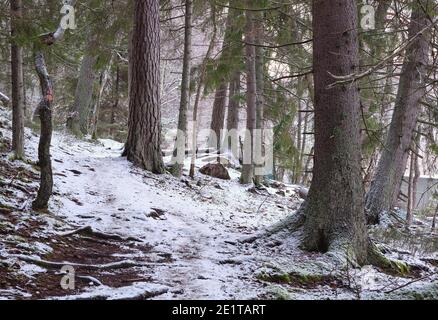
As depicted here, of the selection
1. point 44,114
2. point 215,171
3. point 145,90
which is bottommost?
point 215,171

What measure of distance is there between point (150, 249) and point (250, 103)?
833 cm

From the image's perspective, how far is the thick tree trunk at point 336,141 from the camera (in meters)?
5.86

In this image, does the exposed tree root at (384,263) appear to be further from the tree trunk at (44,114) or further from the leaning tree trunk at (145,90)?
the leaning tree trunk at (145,90)

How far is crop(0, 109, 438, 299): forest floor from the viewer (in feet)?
14.4

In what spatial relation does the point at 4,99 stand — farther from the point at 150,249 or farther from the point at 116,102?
the point at 150,249

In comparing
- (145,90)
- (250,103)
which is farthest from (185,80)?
(250,103)

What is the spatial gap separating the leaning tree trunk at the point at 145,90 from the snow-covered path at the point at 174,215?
1.68 ft

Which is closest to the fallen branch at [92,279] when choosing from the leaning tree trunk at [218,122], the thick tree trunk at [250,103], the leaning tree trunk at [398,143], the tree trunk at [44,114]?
the tree trunk at [44,114]

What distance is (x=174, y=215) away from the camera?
28.2 ft

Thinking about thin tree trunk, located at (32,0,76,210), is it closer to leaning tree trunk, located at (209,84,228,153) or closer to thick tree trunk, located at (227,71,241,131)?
thick tree trunk, located at (227,71,241,131)

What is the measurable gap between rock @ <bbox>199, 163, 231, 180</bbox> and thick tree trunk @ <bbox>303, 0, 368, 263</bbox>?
842cm

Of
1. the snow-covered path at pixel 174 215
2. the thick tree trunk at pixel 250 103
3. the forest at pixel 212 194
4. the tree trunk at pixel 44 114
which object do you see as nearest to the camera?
the forest at pixel 212 194

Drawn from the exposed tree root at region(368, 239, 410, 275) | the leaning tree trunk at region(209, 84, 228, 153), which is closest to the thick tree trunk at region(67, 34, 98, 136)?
the leaning tree trunk at region(209, 84, 228, 153)

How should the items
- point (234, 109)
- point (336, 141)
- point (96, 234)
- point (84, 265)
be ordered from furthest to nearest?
point (234, 109)
point (96, 234)
point (336, 141)
point (84, 265)
